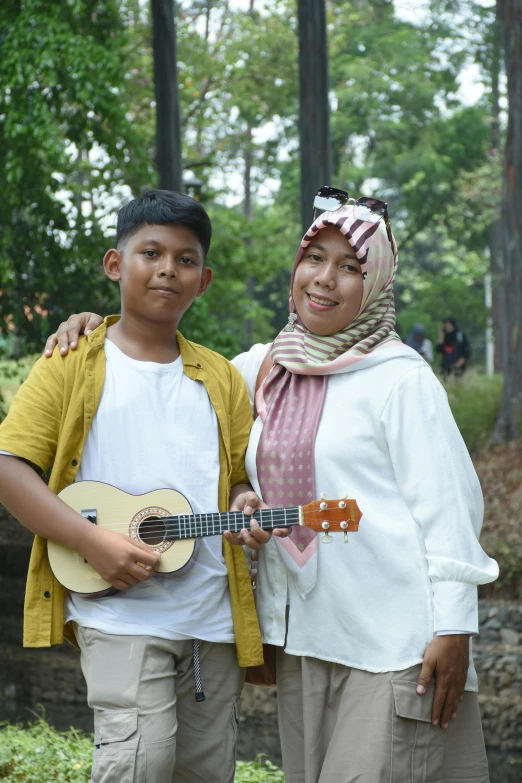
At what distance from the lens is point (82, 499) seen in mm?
2984

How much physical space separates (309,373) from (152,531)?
66 centimetres

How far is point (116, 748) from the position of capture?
2812 millimetres

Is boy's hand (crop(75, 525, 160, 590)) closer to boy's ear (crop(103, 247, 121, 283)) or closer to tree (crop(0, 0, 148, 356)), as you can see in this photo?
boy's ear (crop(103, 247, 121, 283))

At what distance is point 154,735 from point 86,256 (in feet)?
27.2

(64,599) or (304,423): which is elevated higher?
(304,423)

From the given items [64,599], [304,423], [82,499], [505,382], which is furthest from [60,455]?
[505,382]

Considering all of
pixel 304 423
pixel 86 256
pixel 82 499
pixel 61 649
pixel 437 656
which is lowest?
pixel 61 649

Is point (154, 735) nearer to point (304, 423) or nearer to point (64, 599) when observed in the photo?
point (64, 599)

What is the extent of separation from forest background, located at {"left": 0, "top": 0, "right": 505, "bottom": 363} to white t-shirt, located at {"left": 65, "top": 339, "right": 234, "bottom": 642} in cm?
682

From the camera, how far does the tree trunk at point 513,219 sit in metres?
12.6

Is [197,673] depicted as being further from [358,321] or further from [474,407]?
[474,407]

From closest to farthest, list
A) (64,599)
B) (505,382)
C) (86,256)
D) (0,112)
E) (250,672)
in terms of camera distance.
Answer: (64,599) → (250,672) → (0,112) → (86,256) → (505,382)

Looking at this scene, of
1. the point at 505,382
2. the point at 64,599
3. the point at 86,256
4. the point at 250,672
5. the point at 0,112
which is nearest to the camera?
the point at 64,599

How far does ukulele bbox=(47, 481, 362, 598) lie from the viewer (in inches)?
116
